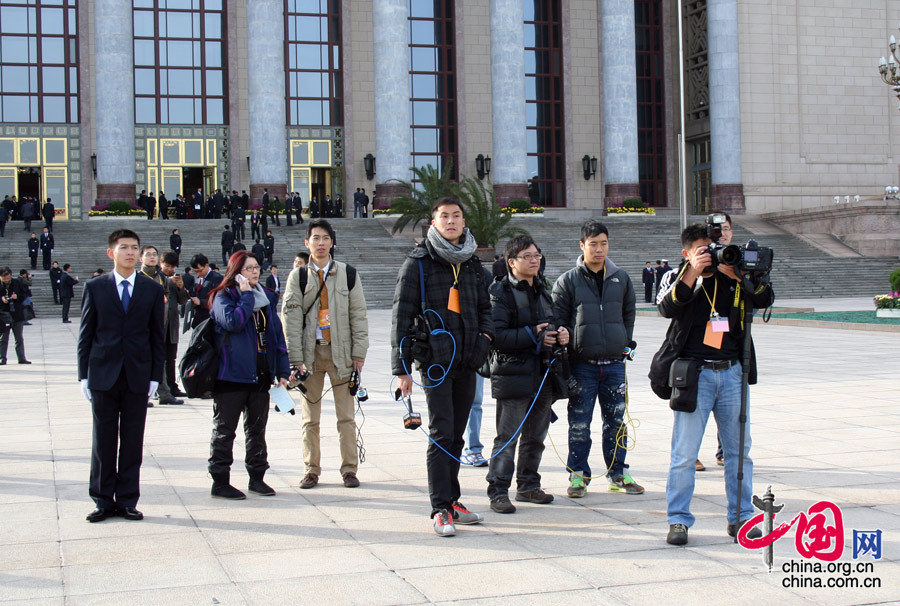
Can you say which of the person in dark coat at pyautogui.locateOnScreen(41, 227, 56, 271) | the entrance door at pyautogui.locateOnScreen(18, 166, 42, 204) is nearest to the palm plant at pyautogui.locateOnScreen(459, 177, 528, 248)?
the person in dark coat at pyautogui.locateOnScreen(41, 227, 56, 271)

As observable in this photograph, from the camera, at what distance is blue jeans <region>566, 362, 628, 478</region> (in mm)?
6895

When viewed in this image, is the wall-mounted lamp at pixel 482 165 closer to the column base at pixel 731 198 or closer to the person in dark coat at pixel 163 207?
the column base at pixel 731 198

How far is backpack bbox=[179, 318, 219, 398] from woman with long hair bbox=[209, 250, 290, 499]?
5 centimetres

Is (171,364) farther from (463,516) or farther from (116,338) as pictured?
(463,516)

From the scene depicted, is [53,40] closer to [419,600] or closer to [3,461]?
[3,461]

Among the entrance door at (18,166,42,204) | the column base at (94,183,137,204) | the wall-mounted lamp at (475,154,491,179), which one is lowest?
the column base at (94,183,137,204)

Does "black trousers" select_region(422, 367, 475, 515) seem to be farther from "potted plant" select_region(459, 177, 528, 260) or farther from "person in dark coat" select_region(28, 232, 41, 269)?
"person in dark coat" select_region(28, 232, 41, 269)

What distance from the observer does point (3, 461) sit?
8.38 meters

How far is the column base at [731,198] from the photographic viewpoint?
149 feet

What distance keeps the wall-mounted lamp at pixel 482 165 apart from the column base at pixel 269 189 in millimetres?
9946

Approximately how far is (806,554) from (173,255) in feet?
27.9

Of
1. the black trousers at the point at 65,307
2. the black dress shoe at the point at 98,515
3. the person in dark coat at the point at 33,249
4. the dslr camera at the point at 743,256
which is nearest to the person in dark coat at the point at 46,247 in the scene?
the person in dark coat at the point at 33,249

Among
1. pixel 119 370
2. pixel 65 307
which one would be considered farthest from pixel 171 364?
pixel 65 307

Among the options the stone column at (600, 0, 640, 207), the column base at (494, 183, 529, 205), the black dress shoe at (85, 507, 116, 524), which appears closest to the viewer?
the black dress shoe at (85, 507, 116, 524)
